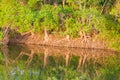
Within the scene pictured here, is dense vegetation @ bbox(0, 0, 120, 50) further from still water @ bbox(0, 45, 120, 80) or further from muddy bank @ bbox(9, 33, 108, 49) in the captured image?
still water @ bbox(0, 45, 120, 80)

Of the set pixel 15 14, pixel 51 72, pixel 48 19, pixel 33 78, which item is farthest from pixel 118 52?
pixel 33 78

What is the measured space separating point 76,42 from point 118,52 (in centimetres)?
505

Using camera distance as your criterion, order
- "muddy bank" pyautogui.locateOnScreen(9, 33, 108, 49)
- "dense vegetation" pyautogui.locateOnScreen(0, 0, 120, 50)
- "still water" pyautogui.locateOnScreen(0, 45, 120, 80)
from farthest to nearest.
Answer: "muddy bank" pyautogui.locateOnScreen(9, 33, 108, 49) < "dense vegetation" pyautogui.locateOnScreen(0, 0, 120, 50) < "still water" pyautogui.locateOnScreen(0, 45, 120, 80)

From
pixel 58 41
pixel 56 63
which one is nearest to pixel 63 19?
pixel 58 41

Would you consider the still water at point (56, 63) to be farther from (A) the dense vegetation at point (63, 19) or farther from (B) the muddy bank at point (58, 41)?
(A) the dense vegetation at point (63, 19)

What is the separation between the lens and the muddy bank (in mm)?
46119

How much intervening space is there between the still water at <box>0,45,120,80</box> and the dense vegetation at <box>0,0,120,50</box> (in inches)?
92.5

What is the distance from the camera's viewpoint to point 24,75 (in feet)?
94.9

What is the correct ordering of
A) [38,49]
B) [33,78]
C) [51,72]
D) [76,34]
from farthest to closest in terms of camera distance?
1. [76,34]
2. [38,49]
3. [51,72]
4. [33,78]

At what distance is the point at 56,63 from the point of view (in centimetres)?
3550

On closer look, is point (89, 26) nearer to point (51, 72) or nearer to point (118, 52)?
point (118, 52)

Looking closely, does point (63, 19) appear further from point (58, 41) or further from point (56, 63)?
point (56, 63)

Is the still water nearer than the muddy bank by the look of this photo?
Yes

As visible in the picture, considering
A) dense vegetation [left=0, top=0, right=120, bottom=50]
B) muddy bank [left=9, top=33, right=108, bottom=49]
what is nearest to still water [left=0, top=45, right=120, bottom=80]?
muddy bank [left=9, top=33, right=108, bottom=49]
